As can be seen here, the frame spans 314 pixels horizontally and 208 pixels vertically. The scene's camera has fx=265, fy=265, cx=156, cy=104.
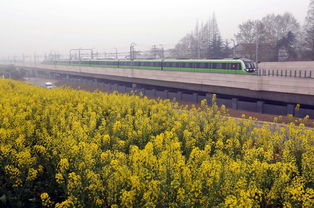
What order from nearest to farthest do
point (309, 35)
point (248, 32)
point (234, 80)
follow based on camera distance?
point (234, 80), point (309, 35), point (248, 32)

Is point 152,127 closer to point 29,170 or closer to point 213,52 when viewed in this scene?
point 29,170

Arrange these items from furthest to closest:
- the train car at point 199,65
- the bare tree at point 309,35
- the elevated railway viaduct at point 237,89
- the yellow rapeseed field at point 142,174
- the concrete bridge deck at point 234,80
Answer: the bare tree at point 309,35, the train car at point 199,65, the elevated railway viaduct at point 237,89, the concrete bridge deck at point 234,80, the yellow rapeseed field at point 142,174

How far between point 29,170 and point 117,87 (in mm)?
41161

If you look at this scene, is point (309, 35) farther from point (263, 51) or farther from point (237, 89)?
point (237, 89)

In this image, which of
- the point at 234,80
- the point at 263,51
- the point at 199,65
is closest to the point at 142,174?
the point at 234,80

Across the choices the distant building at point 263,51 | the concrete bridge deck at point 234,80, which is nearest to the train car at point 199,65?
the concrete bridge deck at point 234,80

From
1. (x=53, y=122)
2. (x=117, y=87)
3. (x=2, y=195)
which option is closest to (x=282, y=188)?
(x=2, y=195)

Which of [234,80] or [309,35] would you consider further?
[309,35]

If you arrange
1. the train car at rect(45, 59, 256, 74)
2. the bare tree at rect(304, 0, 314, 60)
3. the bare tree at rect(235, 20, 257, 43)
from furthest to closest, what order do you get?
the bare tree at rect(235, 20, 257, 43) → the bare tree at rect(304, 0, 314, 60) → the train car at rect(45, 59, 256, 74)

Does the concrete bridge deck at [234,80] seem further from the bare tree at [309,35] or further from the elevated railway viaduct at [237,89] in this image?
the bare tree at [309,35]

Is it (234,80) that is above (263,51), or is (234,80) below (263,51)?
below

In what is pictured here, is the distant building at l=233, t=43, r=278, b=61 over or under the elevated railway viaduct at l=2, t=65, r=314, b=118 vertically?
over

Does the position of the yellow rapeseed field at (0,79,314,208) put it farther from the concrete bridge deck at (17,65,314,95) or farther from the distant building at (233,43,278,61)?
the distant building at (233,43,278,61)

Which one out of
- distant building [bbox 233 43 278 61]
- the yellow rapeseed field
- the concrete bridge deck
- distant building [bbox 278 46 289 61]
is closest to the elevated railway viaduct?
the concrete bridge deck
